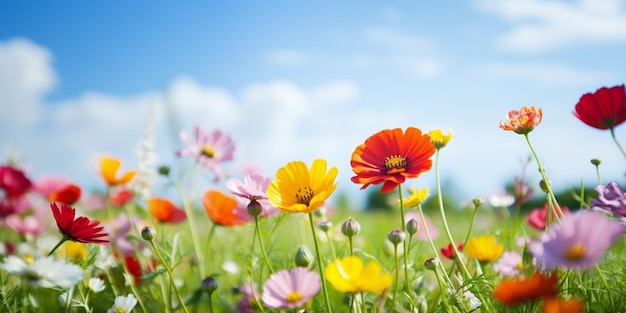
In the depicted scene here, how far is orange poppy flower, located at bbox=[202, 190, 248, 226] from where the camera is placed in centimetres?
119

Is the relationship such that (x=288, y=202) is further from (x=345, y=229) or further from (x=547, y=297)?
(x=547, y=297)

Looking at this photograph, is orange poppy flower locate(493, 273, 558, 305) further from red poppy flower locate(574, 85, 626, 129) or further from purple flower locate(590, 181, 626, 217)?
red poppy flower locate(574, 85, 626, 129)

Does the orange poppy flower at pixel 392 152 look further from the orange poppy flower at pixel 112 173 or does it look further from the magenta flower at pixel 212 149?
the orange poppy flower at pixel 112 173

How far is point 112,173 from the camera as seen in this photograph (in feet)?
5.19

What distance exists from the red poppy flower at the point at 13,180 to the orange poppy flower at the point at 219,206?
73 cm

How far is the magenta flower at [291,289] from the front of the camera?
28.6 inches

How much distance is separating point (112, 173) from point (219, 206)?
54cm

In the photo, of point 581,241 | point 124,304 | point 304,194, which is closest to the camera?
point 581,241

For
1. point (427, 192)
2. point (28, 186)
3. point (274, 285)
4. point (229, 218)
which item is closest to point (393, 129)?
point (427, 192)

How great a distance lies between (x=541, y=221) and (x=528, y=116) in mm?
448

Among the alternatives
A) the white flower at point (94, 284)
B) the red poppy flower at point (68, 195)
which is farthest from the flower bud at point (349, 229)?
the red poppy flower at point (68, 195)

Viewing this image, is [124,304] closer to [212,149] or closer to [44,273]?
[44,273]

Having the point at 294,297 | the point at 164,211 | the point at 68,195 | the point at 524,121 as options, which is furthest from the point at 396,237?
the point at 68,195

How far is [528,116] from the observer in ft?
2.86
